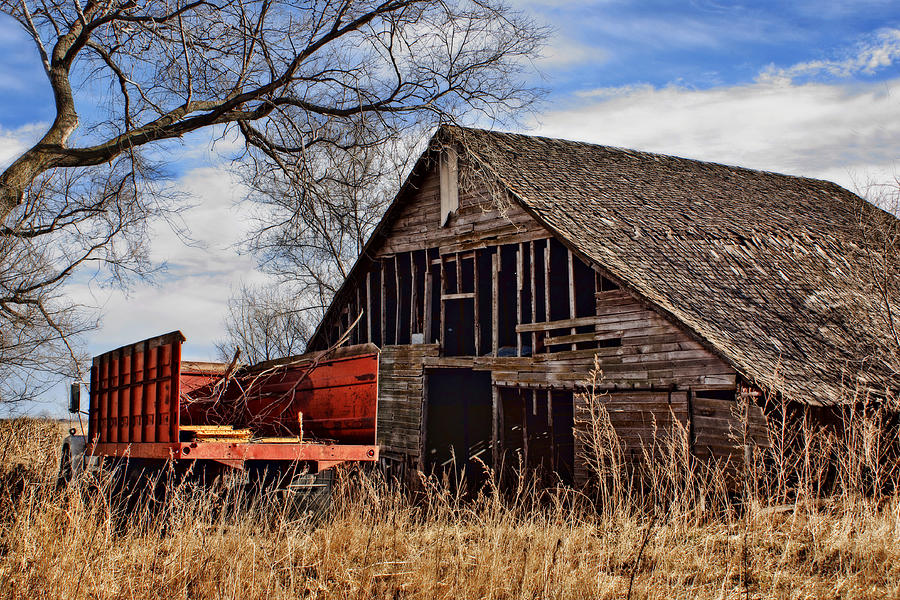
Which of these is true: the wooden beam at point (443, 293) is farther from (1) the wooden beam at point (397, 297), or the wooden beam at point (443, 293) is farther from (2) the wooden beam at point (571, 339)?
(2) the wooden beam at point (571, 339)

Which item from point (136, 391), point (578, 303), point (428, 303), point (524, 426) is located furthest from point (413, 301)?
point (136, 391)

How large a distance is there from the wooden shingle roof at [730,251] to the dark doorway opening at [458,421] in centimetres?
424

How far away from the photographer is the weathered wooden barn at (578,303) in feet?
39.3

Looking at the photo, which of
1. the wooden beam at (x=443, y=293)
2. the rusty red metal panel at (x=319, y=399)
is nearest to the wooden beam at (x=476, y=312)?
the wooden beam at (x=443, y=293)

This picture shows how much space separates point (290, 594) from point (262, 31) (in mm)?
8525

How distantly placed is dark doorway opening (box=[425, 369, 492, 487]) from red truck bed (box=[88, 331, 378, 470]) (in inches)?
244

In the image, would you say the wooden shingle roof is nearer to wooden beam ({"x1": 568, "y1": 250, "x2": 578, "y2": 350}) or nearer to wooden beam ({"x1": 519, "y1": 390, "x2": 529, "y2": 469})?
wooden beam ({"x1": 568, "y1": 250, "x2": 578, "y2": 350})

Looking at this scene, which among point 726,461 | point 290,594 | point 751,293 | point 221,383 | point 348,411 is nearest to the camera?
point 290,594

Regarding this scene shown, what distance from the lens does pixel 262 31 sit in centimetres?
1124

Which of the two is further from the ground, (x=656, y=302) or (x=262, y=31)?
(x=262, y=31)

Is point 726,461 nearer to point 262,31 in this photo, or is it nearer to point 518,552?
point 518,552

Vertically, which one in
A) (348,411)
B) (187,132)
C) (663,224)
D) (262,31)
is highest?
(262,31)

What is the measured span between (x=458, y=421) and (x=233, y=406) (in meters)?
7.11

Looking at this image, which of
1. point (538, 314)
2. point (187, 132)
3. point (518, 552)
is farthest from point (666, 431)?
point (187, 132)
